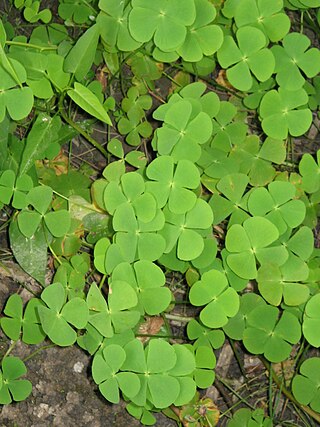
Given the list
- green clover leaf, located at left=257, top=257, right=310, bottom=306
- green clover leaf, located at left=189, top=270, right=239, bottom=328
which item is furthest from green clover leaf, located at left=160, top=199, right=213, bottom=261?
green clover leaf, located at left=257, top=257, right=310, bottom=306

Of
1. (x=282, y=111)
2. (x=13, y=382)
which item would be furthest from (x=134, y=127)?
(x=13, y=382)

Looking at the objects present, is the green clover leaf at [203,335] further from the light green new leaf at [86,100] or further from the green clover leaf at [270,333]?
the light green new leaf at [86,100]

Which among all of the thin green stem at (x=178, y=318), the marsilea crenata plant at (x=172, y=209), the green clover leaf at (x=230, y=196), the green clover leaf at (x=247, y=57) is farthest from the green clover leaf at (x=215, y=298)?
the green clover leaf at (x=247, y=57)

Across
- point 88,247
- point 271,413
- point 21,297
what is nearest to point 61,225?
point 88,247

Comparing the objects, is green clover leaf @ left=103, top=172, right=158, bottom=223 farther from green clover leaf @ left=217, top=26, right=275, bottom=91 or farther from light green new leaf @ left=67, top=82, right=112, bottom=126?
green clover leaf @ left=217, top=26, right=275, bottom=91

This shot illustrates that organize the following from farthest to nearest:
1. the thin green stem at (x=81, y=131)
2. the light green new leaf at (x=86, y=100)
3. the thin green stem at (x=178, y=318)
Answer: the thin green stem at (x=178, y=318) < the thin green stem at (x=81, y=131) < the light green new leaf at (x=86, y=100)

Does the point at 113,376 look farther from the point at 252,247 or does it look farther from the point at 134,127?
the point at 134,127
